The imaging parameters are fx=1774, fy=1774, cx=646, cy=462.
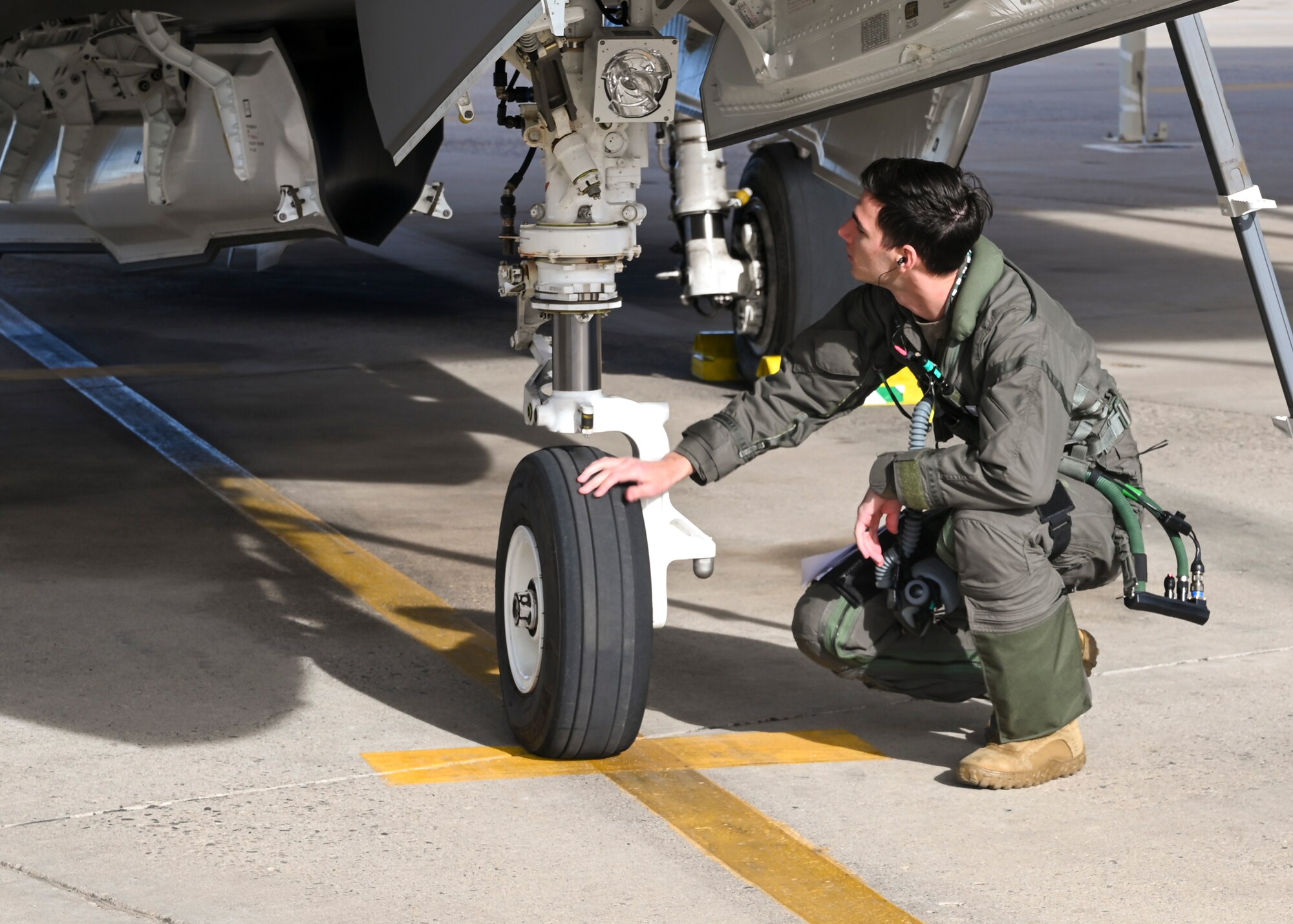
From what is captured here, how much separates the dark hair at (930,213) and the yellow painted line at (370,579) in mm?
1614

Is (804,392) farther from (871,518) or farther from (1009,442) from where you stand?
(1009,442)

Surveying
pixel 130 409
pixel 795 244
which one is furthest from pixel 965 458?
pixel 130 409

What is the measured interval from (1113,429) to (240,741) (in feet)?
6.95

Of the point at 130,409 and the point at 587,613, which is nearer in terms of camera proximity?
the point at 587,613

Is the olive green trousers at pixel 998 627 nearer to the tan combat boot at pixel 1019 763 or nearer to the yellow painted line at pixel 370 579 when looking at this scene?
the tan combat boot at pixel 1019 763

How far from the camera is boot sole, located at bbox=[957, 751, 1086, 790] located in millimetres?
3811

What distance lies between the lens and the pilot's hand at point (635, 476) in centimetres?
385

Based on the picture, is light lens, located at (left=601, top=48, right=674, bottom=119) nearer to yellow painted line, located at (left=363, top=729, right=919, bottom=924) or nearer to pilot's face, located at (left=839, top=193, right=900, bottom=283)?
pilot's face, located at (left=839, top=193, right=900, bottom=283)

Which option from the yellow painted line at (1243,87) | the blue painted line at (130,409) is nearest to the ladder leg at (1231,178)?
the blue painted line at (130,409)

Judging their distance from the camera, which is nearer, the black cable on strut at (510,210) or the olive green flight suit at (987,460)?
the olive green flight suit at (987,460)

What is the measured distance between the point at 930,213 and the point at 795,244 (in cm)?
430

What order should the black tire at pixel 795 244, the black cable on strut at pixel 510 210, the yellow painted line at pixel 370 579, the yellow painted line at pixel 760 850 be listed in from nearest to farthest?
the yellow painted line at pixel 760 850
the black cable on strut at pixel 510 210
the yellow painted line at pixel 370 579
the black tire at pixel 795 244

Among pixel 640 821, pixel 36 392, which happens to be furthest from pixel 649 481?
pixel 36 392

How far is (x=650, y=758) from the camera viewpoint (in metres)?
4.04
